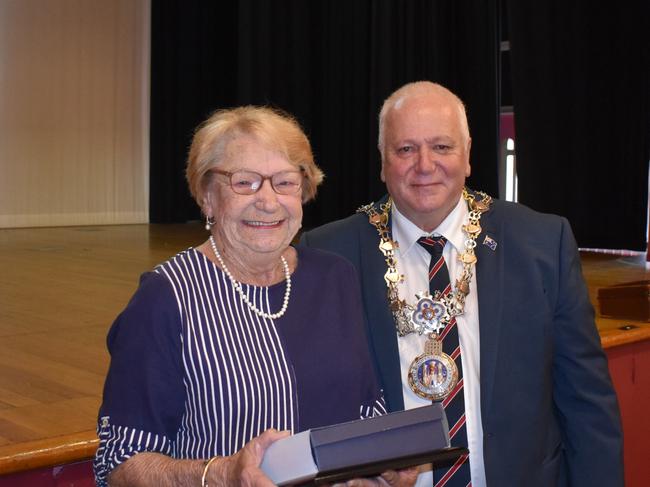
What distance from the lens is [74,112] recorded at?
13.8 meters

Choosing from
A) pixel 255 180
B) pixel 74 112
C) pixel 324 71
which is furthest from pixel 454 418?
pixel 74 112

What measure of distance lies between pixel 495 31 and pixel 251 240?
9.07 metres

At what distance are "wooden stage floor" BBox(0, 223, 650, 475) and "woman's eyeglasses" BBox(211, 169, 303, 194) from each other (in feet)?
3.49

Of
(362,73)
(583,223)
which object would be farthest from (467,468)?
(362,73)

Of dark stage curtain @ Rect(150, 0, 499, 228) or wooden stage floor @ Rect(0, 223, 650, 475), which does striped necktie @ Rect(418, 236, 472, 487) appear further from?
dark stage curtain @ Rect(150, 0, 499, 228)

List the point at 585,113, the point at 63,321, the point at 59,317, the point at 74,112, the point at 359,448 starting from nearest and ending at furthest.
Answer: the point at 359,448 < the point at 63,321 < the point at 59,317 < the point at 585,113 < the point at 74,112

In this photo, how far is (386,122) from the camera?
2367 mm

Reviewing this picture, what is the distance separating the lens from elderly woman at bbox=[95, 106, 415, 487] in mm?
1583

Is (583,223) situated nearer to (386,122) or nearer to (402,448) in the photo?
(386,122)

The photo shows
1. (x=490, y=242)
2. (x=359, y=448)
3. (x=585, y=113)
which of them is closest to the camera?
(x=359, y=448)

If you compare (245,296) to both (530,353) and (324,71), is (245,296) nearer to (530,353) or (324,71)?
(530,353)

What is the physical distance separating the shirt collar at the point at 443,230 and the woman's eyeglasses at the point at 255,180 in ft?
2.23

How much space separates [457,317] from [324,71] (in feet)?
35.7

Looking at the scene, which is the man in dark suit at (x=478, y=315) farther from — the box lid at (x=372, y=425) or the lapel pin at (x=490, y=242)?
the box lid at (x=372, y=425)
